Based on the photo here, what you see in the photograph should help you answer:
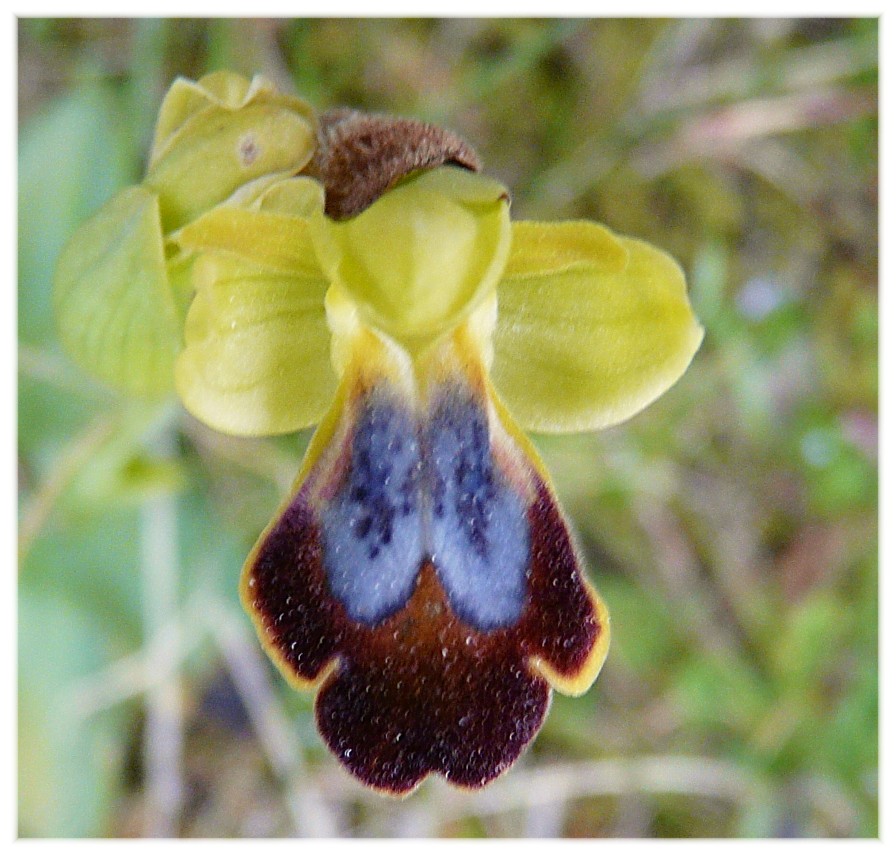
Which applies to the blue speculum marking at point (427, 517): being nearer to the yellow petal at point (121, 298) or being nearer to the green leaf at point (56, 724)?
the yellow petal at point (121, 298)

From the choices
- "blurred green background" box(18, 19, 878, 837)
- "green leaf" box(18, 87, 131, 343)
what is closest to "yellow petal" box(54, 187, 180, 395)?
"green leaf" box(18, 87, 131, 343)

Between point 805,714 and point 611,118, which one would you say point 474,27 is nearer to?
point 611,118

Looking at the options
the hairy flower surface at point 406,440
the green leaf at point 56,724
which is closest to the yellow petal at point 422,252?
the hairy flower surface at point 406,440

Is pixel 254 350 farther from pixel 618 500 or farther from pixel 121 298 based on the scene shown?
pixel 618 500

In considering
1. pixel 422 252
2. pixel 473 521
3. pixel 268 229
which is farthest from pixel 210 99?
pixel 473 521

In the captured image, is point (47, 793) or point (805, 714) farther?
point (805, 714)

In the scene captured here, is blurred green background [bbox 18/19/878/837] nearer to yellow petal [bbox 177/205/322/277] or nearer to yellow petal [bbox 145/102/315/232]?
yellow petal [bbox 145/102/315/232]
